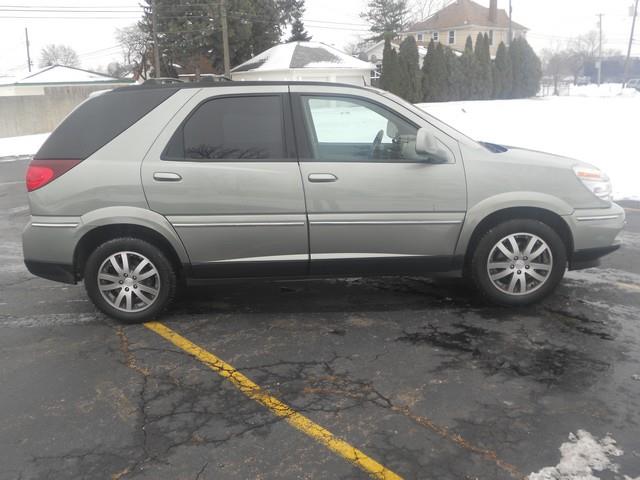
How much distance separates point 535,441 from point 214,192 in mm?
2651

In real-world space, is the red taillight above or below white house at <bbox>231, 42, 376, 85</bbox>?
below

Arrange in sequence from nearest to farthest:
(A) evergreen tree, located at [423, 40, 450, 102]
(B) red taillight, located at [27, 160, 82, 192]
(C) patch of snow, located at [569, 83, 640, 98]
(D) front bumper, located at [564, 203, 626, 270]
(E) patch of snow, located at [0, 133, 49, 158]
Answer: (B) red taillight, located at [27, 160, 82, 192] < (D) front bumper, located at [564, 203, 626, 270] < (E) patch of snow, located at [0, 133, 49, 158] < (A) evergreen tree, located at [423, 40, 450, 102] < (C) patch of snow, located at [569, 83, 640, 98]

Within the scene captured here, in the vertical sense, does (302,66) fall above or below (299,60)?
below

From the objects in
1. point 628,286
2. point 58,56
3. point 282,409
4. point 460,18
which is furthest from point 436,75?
point 58,56

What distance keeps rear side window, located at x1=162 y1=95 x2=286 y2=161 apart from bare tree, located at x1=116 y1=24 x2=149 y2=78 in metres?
42.4

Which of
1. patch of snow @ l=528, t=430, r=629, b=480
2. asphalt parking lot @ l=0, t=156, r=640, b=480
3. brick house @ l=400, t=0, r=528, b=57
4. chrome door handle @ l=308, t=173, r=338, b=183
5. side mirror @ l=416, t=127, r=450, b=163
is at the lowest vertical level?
patch of snow @ l=528, t=430, r=629, b=480

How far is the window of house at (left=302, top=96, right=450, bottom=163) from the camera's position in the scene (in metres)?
4.34

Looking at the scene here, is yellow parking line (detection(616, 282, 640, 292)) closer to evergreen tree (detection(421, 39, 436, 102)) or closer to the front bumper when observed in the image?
the front bumper

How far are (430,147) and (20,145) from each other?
2420 centimetres

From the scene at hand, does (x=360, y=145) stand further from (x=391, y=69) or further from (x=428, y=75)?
(x=428, y=75)

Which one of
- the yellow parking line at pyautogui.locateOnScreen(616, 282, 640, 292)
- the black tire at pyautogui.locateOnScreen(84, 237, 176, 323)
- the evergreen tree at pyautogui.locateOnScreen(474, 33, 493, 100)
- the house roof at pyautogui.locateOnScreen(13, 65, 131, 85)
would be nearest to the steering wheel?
the black tire at pyautogui.locateOnScreen(84, 237, 176, 323)

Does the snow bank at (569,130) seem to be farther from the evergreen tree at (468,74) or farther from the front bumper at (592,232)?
the evergreen tree at (468,74)

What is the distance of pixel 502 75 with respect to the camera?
37344 mm

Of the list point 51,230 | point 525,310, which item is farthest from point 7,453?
point 525,310
